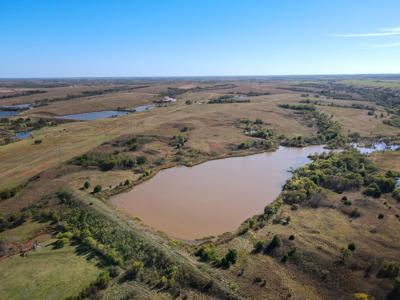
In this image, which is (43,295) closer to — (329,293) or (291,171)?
Answer: (329,293)

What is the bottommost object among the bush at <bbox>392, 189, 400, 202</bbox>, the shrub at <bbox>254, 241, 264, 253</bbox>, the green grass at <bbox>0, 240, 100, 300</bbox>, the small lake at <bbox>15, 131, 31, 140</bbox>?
the green grass at <bbox>0, 240, 100, 300</bbox>

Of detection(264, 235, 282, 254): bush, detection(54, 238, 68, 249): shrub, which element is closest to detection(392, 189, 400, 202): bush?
detection(264, 235, 282, 254): bush

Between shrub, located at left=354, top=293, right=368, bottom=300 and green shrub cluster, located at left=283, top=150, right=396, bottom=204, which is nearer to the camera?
shrub, located at left=354, top=293, right=368, bottom=300

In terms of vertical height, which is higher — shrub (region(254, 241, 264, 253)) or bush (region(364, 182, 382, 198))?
bush (region(364, 182, 382, 198))

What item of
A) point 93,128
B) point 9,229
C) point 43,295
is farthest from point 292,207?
point 93,128

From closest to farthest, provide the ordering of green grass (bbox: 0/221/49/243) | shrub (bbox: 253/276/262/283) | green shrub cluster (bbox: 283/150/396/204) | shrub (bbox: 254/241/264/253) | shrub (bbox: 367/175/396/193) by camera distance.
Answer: shrub (bbox: 253/276/262/283)
shrub (bbox: 254/241/264/253)
green grass (bbox: 0/221/49/243)
green shrub cluster (bbox: 283/150/396/204)
shrub (bbox: 367/175/396/193)

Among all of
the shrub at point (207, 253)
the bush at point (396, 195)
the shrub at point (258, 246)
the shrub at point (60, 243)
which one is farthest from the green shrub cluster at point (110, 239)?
the bush at point (396, 195)

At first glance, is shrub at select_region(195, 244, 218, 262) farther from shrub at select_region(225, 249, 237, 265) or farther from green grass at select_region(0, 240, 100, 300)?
green grass at select_region(0, 240, 100, 300)
